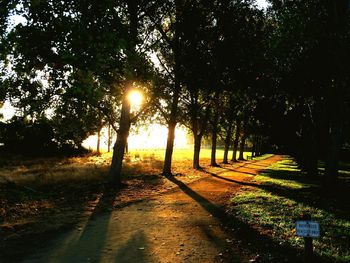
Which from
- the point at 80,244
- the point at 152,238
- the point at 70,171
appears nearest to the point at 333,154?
the point at 152,238

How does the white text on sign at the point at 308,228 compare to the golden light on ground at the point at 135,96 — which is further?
the golden light on ground at the point at 135,96

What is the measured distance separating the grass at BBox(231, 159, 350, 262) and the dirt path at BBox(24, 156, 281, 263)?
104 cm

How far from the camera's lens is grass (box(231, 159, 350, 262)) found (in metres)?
7.68

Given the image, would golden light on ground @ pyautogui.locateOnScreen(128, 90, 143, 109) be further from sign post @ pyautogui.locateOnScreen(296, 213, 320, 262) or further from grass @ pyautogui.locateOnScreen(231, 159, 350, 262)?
sign post @ pyautogui.locateOnScreen(296, 213, 320, 262)

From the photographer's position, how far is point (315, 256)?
696cm

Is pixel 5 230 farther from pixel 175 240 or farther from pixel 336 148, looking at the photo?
pixel 336 148

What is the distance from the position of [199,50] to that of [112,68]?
13.3 meters

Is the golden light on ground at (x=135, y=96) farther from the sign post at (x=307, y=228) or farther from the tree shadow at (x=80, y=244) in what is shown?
the sign post at (x=307, y=228)

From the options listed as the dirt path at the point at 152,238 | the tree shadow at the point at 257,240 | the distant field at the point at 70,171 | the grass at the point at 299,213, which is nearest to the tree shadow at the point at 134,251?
the dirt path at the point at 152,238

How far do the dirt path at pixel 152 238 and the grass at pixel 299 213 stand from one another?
1.04 m

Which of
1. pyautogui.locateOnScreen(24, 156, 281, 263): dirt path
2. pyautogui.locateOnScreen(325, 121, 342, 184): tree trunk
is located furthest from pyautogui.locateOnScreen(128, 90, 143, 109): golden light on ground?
pyautogui.locateOnScreen(325, 121, 342, 184): tree trunk

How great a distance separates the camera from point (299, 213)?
10.9 m

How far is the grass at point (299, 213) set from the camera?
7680 mm

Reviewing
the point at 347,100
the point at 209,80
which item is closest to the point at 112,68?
the point at 209,80
